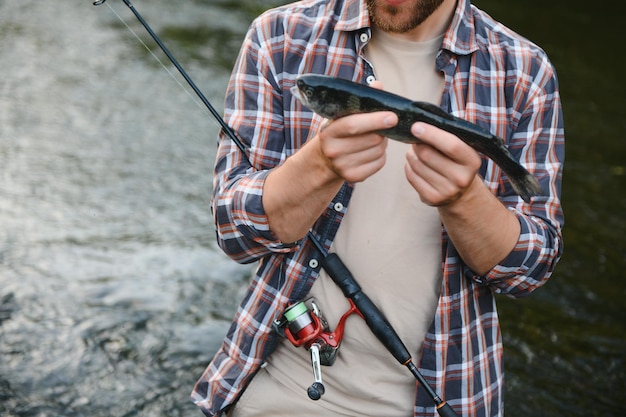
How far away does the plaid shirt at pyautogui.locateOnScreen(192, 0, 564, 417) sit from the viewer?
97.1 inches

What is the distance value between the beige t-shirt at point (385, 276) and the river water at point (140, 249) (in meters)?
2.00

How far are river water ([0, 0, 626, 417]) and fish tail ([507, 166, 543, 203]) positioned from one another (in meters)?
2.69

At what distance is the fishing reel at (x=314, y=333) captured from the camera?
2365 mm

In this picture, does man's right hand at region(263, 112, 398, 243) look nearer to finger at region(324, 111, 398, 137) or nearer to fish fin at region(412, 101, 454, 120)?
finger at region(324, 111, 398, 137)

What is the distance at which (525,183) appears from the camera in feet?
7.18

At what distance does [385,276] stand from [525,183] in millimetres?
546

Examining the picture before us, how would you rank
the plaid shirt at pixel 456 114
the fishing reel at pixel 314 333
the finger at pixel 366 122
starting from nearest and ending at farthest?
the finger at pixel 366 122, the fishing reel at pixel 314 333, the plaid shirt at pixel 456 114

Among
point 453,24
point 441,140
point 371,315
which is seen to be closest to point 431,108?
point 441,140

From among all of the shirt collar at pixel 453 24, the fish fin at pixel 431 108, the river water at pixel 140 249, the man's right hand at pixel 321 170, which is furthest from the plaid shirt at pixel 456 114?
the river water at pixel 140 249

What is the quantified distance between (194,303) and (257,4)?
935 centimetres

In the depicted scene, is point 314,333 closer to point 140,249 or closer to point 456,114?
point 456,114

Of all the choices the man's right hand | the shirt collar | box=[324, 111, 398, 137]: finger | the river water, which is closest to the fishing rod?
the man's right hand

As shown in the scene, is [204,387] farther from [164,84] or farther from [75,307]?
[164,84]

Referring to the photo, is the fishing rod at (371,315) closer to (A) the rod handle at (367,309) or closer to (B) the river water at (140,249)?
(A) the rod handle at (367,309)
